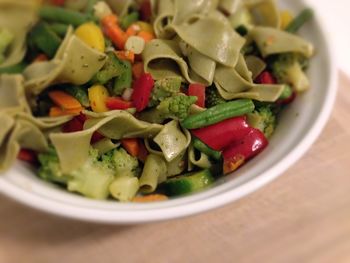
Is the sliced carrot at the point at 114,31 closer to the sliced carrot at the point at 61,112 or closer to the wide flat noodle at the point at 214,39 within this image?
the wide flat noodle at the point at 214,39

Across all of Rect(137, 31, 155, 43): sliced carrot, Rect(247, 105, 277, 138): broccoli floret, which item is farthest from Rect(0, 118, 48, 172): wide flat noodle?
Rect(247, 105, 277, 138): broccoli floret

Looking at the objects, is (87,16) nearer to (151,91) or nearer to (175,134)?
(151,91)

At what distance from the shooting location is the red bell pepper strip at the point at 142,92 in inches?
64.7

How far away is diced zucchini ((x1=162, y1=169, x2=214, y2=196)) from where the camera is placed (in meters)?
1.54

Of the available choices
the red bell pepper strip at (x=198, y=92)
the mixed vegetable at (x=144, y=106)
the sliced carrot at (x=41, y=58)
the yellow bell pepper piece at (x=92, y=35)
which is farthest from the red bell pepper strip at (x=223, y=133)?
the sliced carrot at (x=41, y=58)

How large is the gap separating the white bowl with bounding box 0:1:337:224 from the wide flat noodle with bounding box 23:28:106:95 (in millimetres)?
326

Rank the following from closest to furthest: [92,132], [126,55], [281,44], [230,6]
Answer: [92,132] → [126,55] → [281,44] → [230,6]

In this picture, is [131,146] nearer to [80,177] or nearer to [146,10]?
[80,177]

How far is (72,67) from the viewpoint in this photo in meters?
1.65

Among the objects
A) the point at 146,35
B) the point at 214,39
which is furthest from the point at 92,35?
the point at 214,39

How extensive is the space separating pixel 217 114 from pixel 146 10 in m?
0.72

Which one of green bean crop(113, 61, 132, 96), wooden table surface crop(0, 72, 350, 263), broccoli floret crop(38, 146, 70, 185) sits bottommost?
wooden table surface crop(0, 72, 350, 263)

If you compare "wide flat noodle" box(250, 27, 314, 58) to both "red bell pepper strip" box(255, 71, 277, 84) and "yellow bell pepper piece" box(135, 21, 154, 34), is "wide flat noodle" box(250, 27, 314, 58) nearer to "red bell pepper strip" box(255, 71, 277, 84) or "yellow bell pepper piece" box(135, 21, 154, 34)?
"red bell pepper strip" box(255, 71, 277, 84)

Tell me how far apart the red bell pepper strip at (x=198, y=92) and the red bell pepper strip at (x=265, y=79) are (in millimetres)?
288
